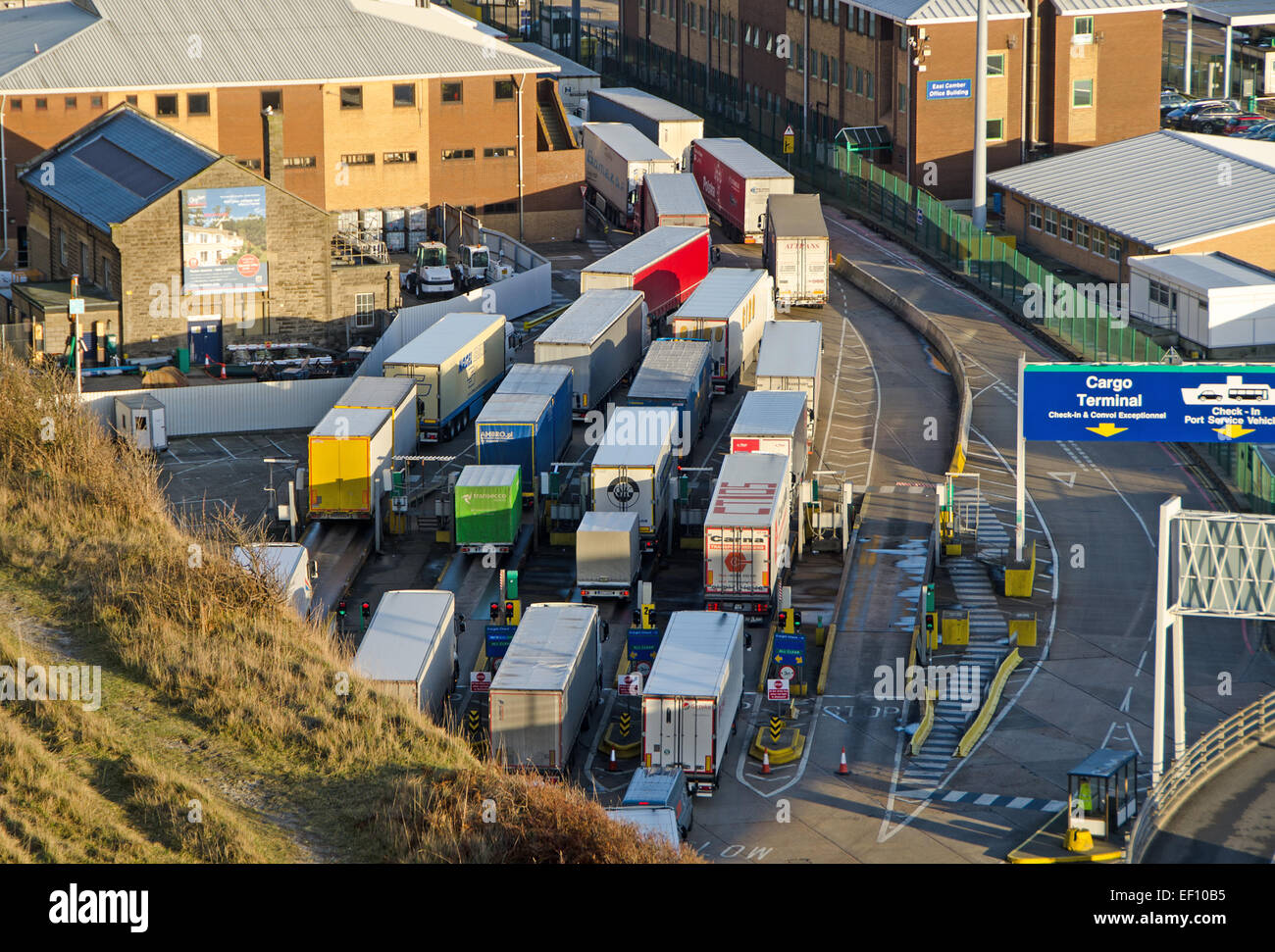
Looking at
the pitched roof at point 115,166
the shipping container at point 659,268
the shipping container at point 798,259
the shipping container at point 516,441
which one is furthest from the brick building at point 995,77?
the shipping container at point 516,441

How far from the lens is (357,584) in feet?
201

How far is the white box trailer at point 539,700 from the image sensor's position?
47094 millimetres

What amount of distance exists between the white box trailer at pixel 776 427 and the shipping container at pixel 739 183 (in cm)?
3171

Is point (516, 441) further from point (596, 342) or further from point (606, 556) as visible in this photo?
point (596, 342)

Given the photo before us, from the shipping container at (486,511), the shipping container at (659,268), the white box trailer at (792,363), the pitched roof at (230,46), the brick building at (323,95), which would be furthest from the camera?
the pitched roof at (230,46)

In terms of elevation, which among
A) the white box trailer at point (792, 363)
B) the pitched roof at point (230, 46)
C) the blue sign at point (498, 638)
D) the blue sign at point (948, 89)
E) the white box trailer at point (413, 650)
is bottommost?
the blue sign at point (498, 638)

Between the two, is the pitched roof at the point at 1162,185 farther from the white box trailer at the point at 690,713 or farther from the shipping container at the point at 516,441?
the white box trailer at the point at 690,713

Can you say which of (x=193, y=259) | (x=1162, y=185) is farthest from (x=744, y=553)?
(x=1162, y=185)

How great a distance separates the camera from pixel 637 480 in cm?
6112

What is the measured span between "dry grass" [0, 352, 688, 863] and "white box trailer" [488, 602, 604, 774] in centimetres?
455

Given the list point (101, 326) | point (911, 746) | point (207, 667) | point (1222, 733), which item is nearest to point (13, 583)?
point (207, 667)

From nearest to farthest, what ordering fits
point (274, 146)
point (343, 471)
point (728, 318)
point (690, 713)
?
point (690, 713) → point (343, 471) → point (728, 318) → point (274, 146)

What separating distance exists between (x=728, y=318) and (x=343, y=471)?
2015 centimetres

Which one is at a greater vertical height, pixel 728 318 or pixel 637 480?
pixel 728 318
